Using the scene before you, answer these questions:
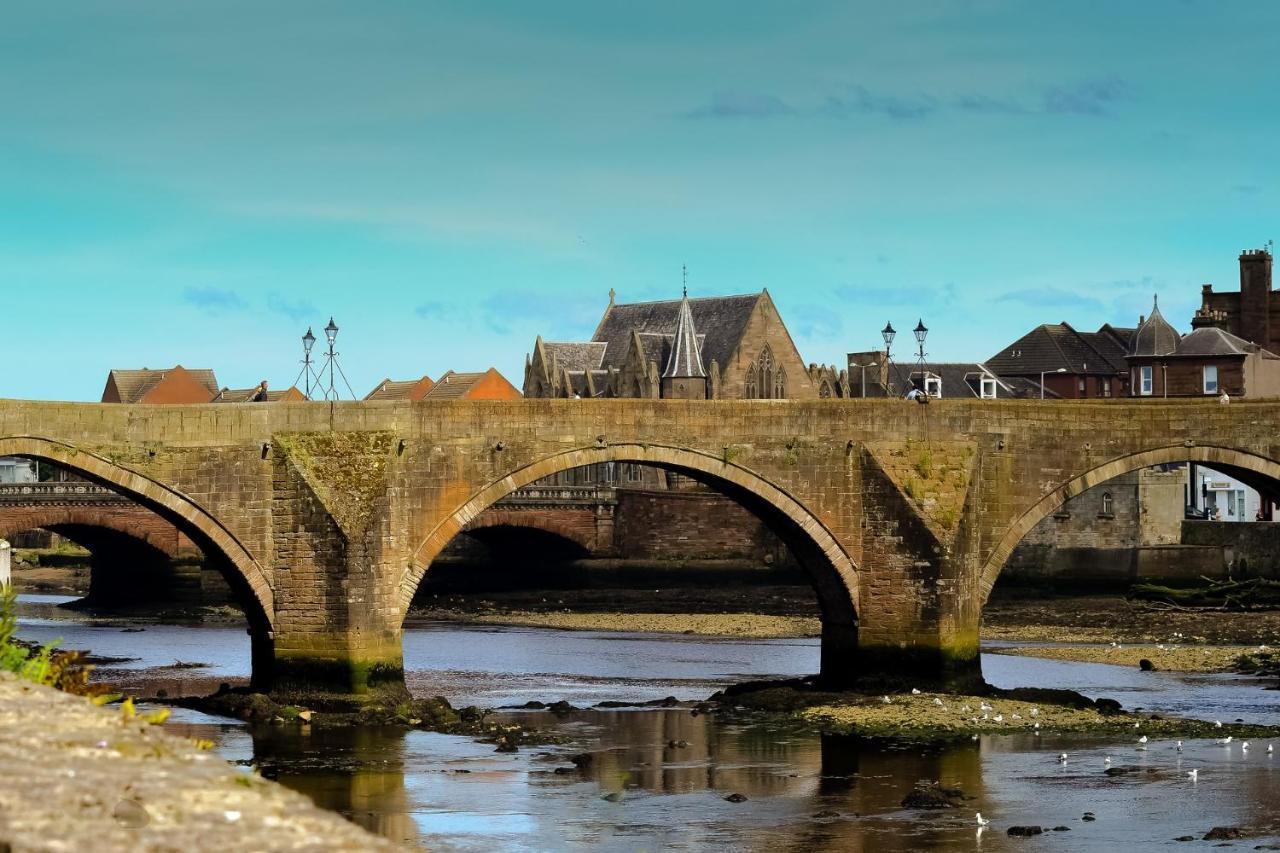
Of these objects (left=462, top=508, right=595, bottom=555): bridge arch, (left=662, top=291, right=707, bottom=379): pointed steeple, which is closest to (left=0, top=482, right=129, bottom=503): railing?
(left=462, top=508, right=595, bottom=555): bridge arch

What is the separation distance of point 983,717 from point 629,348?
68374 mm

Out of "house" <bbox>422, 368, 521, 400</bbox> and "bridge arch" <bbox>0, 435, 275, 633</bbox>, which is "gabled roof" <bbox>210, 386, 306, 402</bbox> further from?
"bridge arch" <bbox>0, 435, 275, 633</bbox>

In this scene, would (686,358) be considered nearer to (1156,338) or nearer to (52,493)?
(1156,338)

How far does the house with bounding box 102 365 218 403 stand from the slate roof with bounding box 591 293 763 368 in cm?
2278

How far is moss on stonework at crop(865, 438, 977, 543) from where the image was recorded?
118 feet

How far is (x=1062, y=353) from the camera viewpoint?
10144 centimetres

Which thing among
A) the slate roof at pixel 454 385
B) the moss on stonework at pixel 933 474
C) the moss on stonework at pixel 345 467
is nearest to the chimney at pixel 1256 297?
the slate roof at pixel 454 385

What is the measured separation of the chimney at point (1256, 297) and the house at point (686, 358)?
71.1 ft

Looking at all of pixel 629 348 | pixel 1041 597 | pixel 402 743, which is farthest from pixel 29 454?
pixel 629 348

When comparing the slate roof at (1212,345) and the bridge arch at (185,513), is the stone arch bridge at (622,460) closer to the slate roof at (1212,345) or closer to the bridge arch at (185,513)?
the bridge arch at (185,513)

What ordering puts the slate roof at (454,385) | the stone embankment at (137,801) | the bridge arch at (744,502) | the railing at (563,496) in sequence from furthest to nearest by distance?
the slate roof at (454,385)
the railing at (563,496)
the bridge arch at (744,502)
the stone embankment at (137,801)

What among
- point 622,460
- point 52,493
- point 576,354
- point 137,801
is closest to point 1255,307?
point 576,354

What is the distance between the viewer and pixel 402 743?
101 ft

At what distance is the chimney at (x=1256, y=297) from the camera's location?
92.3 m
